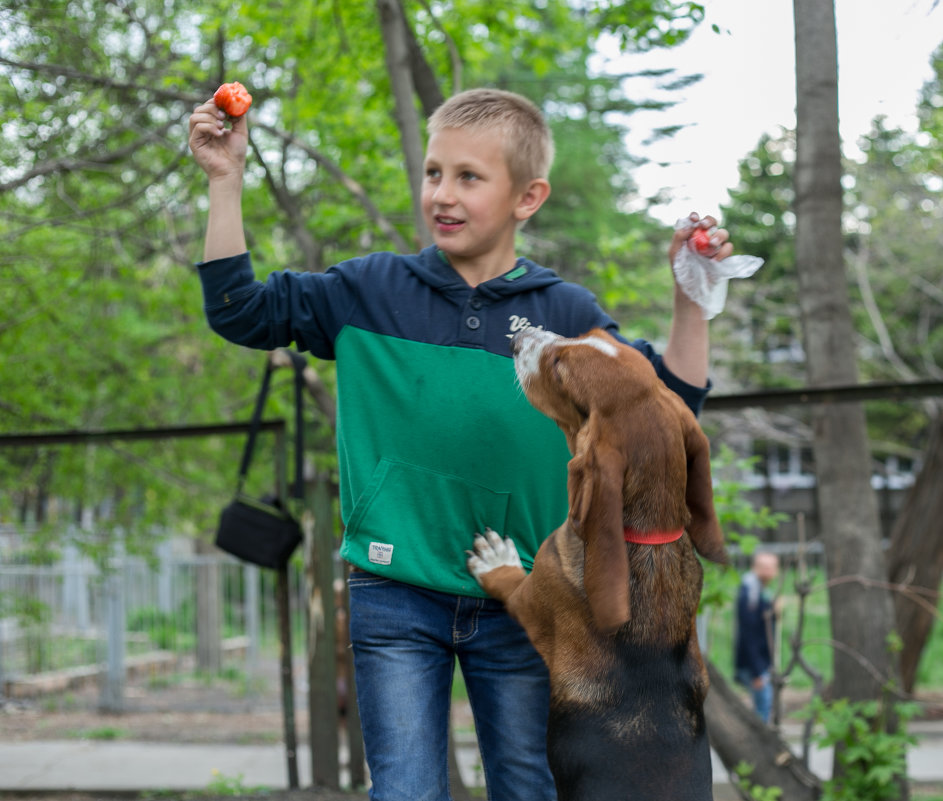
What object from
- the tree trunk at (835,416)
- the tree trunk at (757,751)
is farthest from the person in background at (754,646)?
the tree trunk at (757,751)

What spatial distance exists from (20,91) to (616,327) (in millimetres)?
6638

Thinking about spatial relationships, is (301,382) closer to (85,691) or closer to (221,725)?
(221,725)

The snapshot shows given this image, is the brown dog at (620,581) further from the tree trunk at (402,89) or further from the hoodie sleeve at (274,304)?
the tree trunk at (402,89)

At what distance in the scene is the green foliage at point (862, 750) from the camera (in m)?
4.44

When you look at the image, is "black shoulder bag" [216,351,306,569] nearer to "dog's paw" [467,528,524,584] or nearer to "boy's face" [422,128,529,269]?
"boy's face" [422,128,529,269]

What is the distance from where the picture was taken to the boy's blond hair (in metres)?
2.89

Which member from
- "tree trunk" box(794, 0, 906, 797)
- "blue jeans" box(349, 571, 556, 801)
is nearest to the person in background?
"tree trunk" box(794, 0, 906, 797)

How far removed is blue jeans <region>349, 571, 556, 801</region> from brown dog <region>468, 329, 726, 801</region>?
0.63 ft

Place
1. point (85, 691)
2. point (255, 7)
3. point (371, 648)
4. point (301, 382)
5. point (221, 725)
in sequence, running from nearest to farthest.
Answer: point (371, 648), point (301, 382), point (255, 7), point (221, 725), point (85, 691)

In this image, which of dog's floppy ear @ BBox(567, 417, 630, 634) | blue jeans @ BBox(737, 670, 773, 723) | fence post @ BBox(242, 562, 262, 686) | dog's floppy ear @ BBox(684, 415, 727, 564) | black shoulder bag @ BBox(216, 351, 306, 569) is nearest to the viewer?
dog's floppy ear @ BBox(567, 417, 630, 634)

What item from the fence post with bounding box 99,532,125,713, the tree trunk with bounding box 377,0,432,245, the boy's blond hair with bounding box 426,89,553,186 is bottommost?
the fence post with bounding box 99,532,125,713

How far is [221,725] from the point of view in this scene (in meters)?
11.9

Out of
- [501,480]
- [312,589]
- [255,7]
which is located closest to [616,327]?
[501,480]

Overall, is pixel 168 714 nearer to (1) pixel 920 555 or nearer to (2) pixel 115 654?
(2) pixel 115 654
